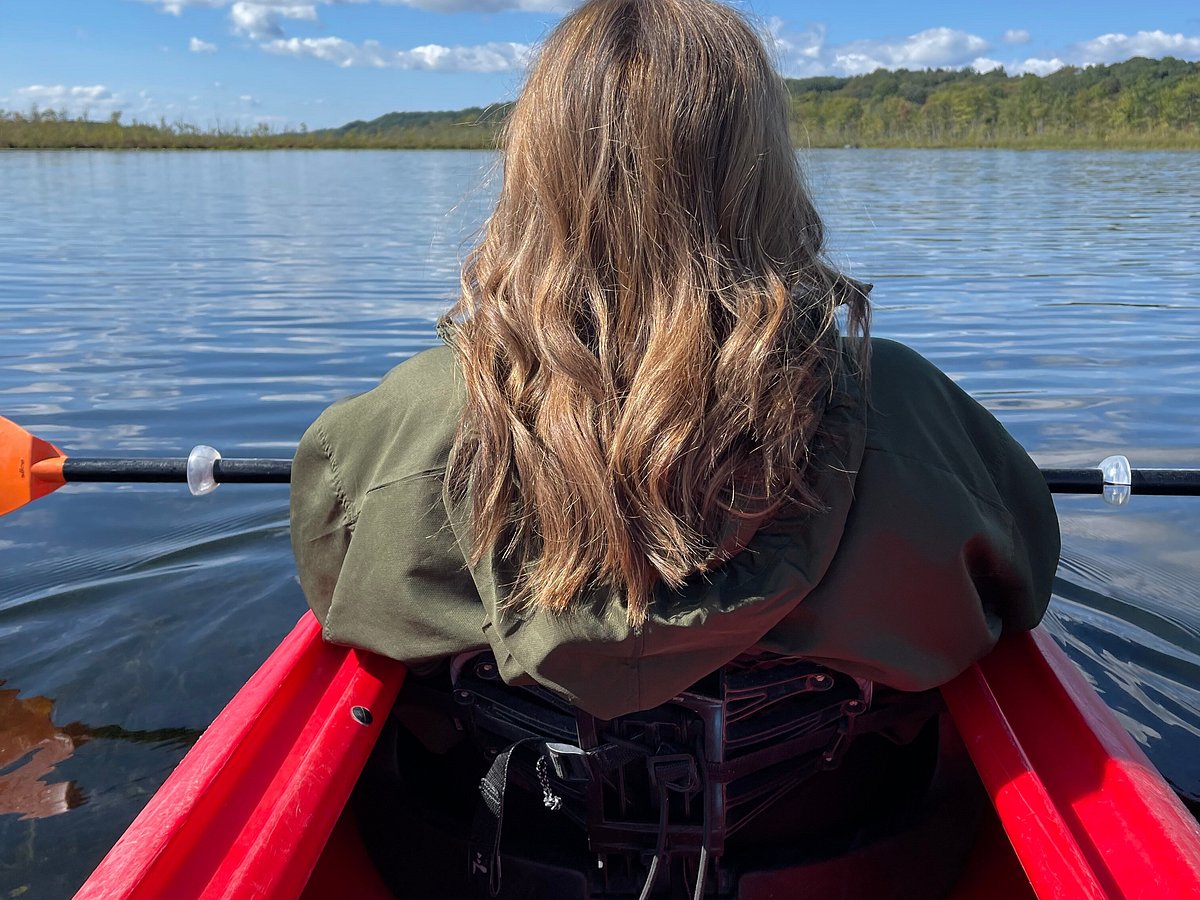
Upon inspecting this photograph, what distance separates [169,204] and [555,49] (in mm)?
24037

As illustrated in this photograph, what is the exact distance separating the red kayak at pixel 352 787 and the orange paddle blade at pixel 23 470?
1561 mm

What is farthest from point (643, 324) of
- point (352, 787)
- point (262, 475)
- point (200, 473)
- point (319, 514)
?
point (200, 473)

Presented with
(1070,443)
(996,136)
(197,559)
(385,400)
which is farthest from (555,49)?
(996,136)

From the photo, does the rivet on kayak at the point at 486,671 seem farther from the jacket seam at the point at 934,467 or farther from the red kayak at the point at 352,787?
the jacket seam at the point at 934,467

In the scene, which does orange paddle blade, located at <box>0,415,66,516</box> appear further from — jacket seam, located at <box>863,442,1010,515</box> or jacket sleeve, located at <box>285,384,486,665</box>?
jacket seam, located at <box>863,442,1010,515</box>

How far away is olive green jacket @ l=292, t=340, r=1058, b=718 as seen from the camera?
4.72ft

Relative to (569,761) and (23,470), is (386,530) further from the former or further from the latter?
(23,470)

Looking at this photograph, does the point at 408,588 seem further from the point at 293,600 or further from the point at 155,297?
the point at 155,297

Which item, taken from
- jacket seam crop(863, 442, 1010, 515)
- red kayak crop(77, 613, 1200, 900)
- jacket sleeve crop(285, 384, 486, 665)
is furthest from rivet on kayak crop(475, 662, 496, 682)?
jacket seam crop(863, 442, 1010, 515)

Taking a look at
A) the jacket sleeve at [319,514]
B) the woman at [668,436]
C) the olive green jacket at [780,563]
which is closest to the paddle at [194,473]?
the jacket sleeve at [319,514]

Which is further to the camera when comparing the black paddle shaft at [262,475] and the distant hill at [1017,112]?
the distant hill at [1017,112]

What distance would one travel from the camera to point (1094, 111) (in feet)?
226

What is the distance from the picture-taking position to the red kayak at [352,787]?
147 cm

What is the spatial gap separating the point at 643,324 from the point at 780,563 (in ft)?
1.26
